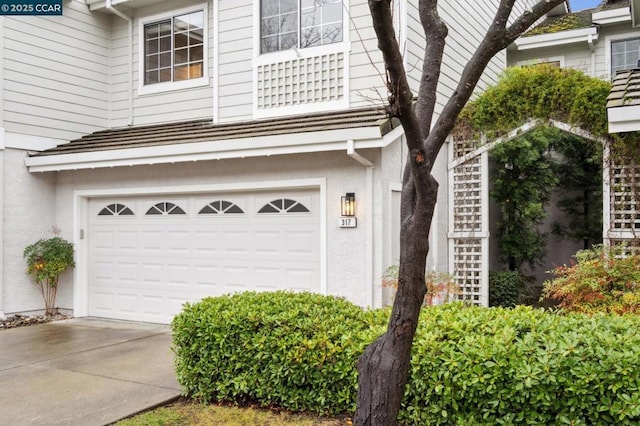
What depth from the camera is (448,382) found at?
3.90 m

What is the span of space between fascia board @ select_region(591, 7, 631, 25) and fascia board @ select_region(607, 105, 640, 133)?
6.72 m

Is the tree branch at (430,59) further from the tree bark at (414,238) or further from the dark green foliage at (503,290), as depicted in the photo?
the dark green foliage at (503,290)

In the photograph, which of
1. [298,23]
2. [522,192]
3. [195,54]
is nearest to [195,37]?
[195,54]

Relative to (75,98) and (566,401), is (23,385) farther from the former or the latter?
(75,98)

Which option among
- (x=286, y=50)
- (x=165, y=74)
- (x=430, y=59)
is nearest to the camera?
(x=430, y=59)

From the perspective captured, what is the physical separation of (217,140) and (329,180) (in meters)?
1.78

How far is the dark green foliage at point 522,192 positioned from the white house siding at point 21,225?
27.1ft

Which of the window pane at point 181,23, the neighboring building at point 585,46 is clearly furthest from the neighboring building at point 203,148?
the neighboring building at point 585,46

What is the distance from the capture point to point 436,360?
3.98 meters

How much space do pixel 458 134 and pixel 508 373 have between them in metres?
5.67

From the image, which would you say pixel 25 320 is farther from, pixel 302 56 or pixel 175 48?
pixel 302 56

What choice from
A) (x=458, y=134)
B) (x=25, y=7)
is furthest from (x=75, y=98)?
(x=458, y=134)

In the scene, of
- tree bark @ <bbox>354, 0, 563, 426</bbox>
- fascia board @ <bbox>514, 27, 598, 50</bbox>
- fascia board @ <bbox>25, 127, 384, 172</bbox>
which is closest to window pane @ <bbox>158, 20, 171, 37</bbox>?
fascia board @ <bbox>25, 127, 384, 172</bbox>

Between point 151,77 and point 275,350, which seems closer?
point 275,350
